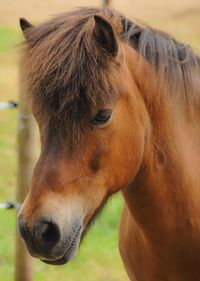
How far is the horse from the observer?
2.68 m

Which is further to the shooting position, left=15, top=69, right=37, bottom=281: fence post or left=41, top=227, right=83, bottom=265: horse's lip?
left=15, top=69, right=37, bottom=281: fence post

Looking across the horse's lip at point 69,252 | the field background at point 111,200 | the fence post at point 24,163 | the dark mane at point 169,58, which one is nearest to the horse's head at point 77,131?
the horse's lip at point 69,252

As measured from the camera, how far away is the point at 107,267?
5.39m

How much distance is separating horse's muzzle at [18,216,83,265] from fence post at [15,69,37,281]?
6.37 ft

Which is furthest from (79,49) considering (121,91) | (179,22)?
(179,22)

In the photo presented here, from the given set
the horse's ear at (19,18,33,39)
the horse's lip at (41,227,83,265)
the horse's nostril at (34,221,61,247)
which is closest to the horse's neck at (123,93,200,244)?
the horse's lip at (41,227,83,265)

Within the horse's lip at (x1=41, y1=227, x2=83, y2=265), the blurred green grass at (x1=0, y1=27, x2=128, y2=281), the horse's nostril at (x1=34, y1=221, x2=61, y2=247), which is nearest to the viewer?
the horse's nostril at (x1=34, y1=221, x2=61, y2=247)

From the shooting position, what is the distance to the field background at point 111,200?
526cm

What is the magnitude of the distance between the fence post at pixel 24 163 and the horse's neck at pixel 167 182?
5.24 feet

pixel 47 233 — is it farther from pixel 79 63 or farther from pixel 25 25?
pixel 25 25

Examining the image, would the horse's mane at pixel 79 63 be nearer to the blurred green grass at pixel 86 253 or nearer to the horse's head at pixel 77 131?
the horse's head at pixel 77 131

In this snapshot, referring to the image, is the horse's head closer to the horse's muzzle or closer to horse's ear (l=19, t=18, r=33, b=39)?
the horse's muzzle

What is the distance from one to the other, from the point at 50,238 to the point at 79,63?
68cm

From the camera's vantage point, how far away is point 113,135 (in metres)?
2.77
